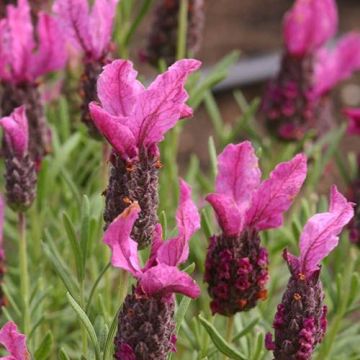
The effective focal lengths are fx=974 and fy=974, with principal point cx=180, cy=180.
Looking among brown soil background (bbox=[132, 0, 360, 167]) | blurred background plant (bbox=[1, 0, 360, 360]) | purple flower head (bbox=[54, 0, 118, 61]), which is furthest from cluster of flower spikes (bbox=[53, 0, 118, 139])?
brown soil background (bbox=[132, 0, 360, 167])

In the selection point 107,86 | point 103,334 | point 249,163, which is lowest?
point 103,334

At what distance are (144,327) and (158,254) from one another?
71 mm

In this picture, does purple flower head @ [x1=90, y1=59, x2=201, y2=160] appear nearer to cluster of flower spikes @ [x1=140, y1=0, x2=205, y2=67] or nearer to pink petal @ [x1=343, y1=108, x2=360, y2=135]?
pink petal @ [x1=343, y1=108, x2=360, y2=135]

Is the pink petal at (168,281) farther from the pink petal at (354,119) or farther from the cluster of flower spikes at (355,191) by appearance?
the pink petal at (354,119)

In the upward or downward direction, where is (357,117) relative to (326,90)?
downward

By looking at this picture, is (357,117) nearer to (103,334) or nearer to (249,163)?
(249,163)

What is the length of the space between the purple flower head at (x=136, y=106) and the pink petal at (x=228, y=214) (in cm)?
10

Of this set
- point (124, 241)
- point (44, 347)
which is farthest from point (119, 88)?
point (44, 347)

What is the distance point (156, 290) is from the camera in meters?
0.92

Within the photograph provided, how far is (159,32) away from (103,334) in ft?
2.58

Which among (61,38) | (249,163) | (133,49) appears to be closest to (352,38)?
(61,38)

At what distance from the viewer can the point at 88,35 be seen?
132 cm

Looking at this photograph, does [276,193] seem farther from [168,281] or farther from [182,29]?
[182,29]

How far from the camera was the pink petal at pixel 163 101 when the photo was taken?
3.01 feet
